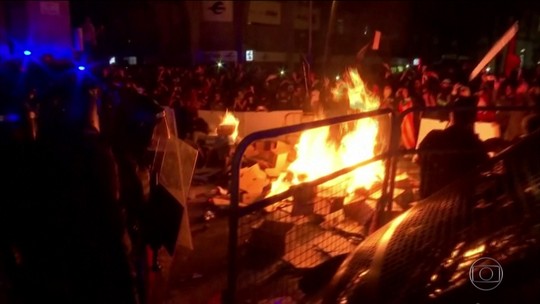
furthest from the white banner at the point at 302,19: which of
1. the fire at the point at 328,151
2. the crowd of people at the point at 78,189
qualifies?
the crowd of people at the point at 78,189

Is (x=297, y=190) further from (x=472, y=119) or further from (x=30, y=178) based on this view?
(x=472, y=119)

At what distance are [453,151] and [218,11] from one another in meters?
19.5

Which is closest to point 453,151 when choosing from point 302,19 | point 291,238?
point 291,238

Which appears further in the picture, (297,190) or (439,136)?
(439,136)

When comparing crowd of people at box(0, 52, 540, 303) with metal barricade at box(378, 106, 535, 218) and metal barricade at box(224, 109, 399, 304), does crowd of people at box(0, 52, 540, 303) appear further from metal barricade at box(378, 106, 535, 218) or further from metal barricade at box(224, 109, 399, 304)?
metal barricade at box(378, 106, 535, 218)

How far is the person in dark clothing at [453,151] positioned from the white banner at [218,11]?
19023mm

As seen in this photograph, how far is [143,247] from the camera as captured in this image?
3967 mm

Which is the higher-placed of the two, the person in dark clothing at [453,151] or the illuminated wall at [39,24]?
the illuminated wall at [39,24]

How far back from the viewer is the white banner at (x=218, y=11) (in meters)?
22.7

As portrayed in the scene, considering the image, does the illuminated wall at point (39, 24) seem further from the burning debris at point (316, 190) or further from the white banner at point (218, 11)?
the burning debris at point (316, 190)

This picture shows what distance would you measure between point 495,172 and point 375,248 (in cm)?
77

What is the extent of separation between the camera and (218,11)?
2288cm

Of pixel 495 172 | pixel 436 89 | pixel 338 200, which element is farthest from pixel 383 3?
pixel 495 172

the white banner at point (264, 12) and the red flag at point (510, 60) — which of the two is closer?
the red flag at point (510, 60)
